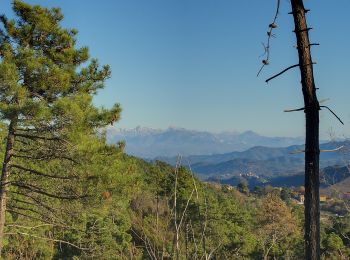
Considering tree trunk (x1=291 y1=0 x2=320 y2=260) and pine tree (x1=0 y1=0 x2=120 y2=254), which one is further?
pine tree (x1=0 y1=0 x2=120 y2=254)

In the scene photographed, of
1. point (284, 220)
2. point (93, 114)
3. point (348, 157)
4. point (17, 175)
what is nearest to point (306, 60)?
point (348, 157)

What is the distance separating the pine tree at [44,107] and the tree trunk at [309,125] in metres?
4.73

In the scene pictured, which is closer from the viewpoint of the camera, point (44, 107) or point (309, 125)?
point (309, 125)

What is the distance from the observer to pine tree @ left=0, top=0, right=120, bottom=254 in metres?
7.13

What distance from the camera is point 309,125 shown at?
2.93 meters

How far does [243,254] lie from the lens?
25000 millimetres

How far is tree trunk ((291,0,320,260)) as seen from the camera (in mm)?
2895

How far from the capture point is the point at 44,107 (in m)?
7.04

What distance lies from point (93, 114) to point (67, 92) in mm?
1430

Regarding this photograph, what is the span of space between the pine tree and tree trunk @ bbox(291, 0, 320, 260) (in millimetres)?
4727

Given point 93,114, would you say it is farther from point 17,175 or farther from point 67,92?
point 17,175

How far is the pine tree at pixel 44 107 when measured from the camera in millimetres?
7129

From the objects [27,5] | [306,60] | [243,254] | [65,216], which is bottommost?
[243,254]

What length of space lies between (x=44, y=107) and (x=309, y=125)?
5.24 metres
